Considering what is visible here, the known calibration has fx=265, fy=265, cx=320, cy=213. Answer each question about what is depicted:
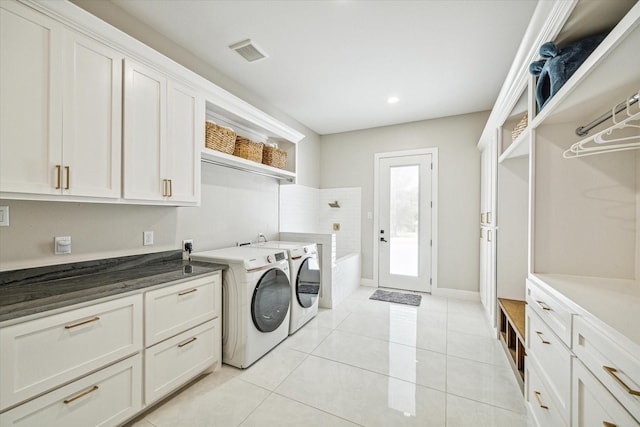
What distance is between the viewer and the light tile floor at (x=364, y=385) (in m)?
1.63

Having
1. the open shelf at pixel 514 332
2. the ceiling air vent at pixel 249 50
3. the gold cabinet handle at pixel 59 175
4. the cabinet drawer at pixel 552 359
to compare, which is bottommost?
the open shelf at pixel 514 332

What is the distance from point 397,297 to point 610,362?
124 inches

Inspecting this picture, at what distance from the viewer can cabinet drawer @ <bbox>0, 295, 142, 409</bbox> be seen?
1.10m

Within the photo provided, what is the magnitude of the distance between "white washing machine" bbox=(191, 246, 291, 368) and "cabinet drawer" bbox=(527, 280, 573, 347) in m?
A: 1.84

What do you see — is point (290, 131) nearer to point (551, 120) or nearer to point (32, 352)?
point (551, 120)

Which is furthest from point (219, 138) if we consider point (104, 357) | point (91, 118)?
point (104, 357)

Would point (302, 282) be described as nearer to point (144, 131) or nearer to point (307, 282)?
point (307, 282)

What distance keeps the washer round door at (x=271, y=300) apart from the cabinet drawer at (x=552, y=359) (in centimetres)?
185

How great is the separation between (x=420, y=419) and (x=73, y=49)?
294 centimetres

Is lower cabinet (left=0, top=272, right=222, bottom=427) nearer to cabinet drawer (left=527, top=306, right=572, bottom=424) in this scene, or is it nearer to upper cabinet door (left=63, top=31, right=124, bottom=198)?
upper cabinet door (left=63, top=31, right=124, bottom=198)

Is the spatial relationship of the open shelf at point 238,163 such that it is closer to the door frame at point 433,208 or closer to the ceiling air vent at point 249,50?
the ceiling air vent at point 249,50

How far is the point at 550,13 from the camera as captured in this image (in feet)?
4.47

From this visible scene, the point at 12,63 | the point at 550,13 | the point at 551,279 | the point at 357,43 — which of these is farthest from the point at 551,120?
the point at 12,63

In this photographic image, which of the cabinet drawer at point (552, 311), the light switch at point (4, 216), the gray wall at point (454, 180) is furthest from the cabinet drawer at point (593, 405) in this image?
the gray wall at point (454, 180)
